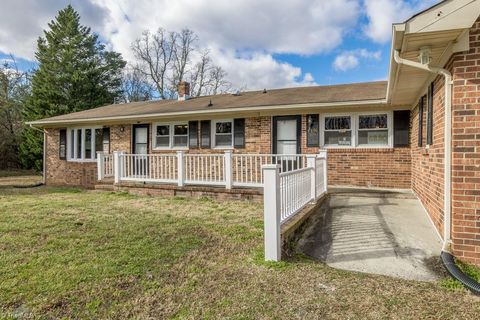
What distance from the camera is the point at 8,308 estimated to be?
267cm

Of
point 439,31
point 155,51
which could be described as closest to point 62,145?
point 439,31

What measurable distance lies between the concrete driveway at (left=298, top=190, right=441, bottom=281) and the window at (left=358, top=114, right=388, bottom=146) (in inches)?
103

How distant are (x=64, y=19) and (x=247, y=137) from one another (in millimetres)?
23627

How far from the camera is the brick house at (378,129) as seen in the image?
139 inches

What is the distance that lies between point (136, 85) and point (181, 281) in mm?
32685

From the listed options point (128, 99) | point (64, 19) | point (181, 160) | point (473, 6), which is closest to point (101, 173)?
point (181, 160)

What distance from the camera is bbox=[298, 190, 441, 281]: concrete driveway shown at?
3584 millimetres

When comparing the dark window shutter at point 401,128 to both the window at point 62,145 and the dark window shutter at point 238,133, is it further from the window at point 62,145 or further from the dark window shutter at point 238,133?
the window at point 62,145

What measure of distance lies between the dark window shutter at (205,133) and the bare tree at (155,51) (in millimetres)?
23566

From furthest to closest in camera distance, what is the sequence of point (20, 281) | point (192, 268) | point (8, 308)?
point (192, 268)
point (20, 281)
point (8, 308)

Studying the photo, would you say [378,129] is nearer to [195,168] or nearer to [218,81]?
[195,168]

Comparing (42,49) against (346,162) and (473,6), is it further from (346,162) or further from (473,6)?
(473,6)

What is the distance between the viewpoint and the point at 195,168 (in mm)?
9305

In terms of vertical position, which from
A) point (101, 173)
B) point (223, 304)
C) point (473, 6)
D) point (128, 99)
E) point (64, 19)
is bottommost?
point (223, 304)
